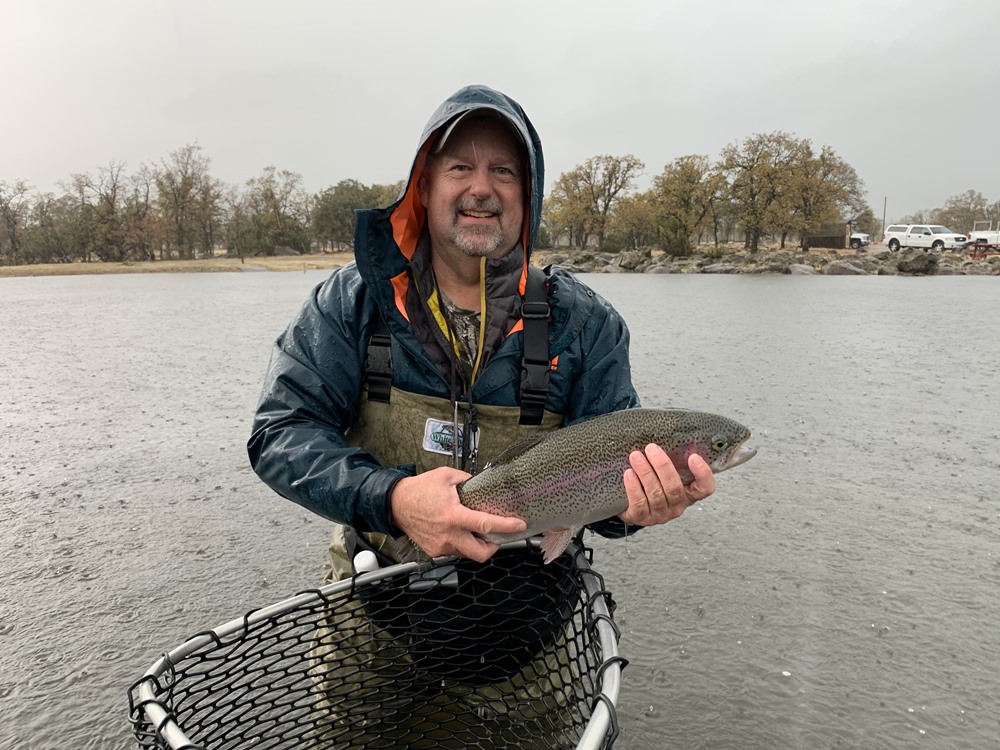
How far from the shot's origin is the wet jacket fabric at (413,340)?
293cm

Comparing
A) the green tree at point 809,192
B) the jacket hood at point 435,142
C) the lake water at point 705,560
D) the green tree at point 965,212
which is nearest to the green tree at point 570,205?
the green tree at point 809,192

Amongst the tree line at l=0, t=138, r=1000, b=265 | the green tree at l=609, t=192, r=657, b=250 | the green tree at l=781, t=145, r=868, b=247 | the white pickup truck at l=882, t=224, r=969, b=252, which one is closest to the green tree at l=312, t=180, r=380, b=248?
the tree line at l=0, t=138, r=1000, b=265

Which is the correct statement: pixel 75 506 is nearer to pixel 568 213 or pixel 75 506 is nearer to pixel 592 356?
pixel 592 356

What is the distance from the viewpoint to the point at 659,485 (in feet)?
8.58

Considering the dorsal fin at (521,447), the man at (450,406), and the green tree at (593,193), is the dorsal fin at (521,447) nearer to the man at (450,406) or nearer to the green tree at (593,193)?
the man at (450,406)

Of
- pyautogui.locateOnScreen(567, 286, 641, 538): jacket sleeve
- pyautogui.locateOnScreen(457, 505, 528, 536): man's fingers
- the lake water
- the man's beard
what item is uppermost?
the man's beard

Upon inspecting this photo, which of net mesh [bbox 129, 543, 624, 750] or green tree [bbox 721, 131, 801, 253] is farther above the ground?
green tree [bbox 721, 131, 801, 253]

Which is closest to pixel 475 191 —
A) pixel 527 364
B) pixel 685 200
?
pixel 527 364

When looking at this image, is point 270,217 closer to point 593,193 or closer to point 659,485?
point 593,193

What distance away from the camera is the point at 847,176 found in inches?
2889

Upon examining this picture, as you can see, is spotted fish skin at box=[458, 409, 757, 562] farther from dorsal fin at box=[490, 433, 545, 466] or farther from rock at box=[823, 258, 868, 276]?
rock at box=[823, 258, 868, 276]

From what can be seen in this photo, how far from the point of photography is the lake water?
10.7 ft

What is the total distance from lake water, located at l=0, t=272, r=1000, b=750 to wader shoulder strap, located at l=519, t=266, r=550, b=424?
1593 mm

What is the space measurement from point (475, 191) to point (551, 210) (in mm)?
76032
